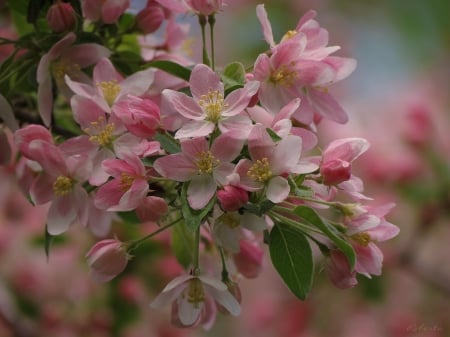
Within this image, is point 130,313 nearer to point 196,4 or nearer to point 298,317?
point 298,317

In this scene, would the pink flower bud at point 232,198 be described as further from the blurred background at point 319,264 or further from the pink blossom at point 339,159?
the blurred background at point 319,264

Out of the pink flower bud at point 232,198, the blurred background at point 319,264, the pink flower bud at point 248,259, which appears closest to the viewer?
the pink flower bud at point 232,198

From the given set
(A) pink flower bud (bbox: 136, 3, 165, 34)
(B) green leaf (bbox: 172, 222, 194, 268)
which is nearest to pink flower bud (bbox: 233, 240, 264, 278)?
(B) green leaf (bbox: 172, 222, 194, 268)

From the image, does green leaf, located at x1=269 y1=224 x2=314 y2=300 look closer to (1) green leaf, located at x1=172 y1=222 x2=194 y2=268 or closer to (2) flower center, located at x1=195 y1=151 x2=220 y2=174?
(2) flower center, located at x1=195 y1=151 x2=220 y2=174

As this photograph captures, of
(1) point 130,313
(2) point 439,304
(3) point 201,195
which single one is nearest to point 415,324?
(2) point 439,304

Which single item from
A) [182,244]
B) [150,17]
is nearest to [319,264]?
[182,244]

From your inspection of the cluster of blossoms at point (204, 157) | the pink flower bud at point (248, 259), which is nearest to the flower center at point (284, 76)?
the cluster of blossoms at point (204, 157)

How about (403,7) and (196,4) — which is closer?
(196,4)
